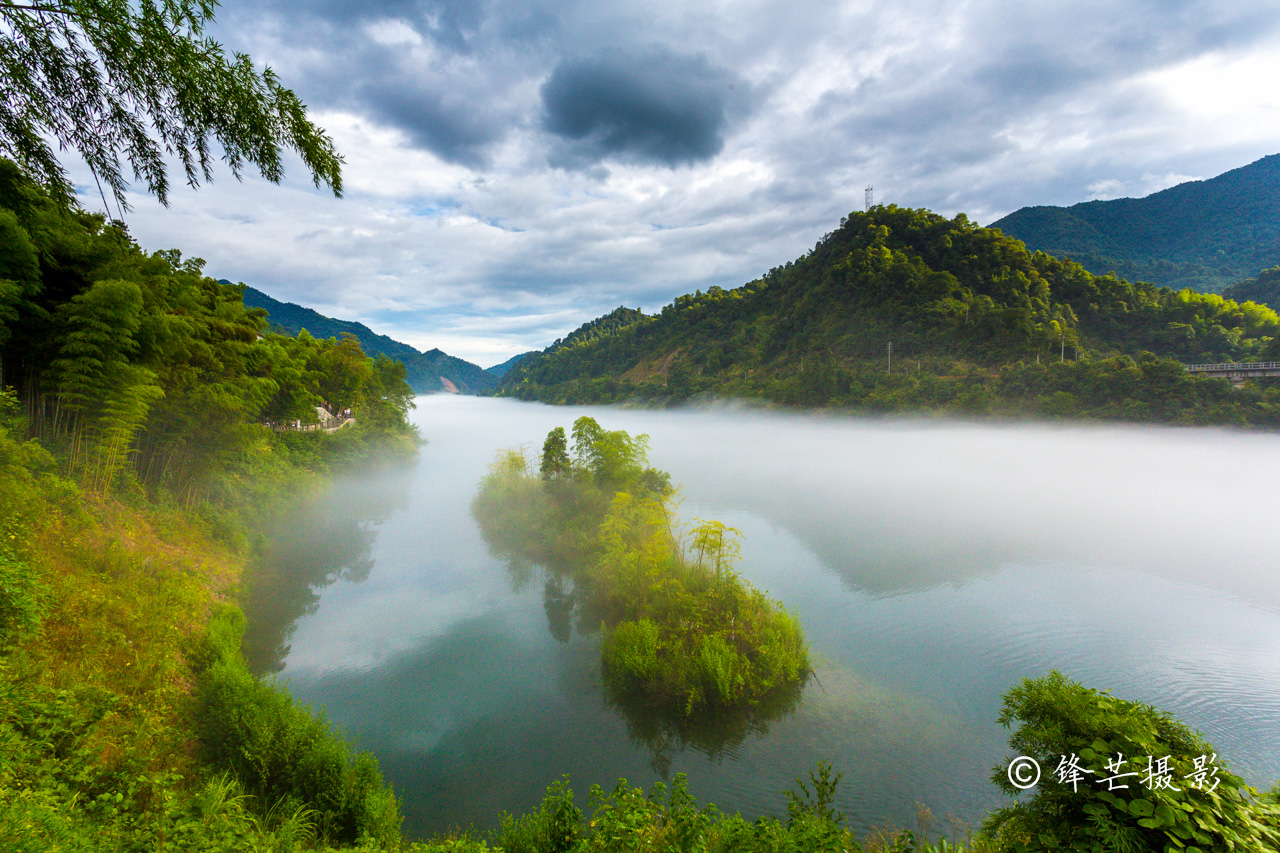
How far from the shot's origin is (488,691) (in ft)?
35.2

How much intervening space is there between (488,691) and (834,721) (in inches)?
311

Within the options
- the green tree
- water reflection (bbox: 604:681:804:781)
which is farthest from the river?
the green tree

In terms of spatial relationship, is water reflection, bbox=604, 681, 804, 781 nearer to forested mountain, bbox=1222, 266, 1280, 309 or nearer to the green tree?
the green tree

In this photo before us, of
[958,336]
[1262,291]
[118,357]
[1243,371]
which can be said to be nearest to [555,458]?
[118,357]

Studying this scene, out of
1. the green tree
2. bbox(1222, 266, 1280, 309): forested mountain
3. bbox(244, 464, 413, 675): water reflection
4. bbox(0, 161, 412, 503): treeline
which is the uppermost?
bbox(1222, 266, 1280, 309): forested mountain

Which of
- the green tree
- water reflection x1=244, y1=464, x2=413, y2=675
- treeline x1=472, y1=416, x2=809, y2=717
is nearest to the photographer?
treeline x1=472, y1=416, x2=809, y2=717

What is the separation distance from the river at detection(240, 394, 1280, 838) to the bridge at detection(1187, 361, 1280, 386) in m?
10.9

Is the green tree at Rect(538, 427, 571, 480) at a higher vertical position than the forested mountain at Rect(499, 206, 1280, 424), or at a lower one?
lower

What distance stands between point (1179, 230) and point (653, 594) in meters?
186

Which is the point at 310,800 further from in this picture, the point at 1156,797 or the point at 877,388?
the point at 877,388

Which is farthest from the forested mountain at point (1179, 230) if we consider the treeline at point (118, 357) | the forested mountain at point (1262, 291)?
the treeline at point (118, 357)

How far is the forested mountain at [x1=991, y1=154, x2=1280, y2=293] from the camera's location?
9275 cm

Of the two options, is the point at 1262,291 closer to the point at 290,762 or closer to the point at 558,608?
the point at 558,608

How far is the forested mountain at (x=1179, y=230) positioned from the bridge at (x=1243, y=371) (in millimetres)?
67305
